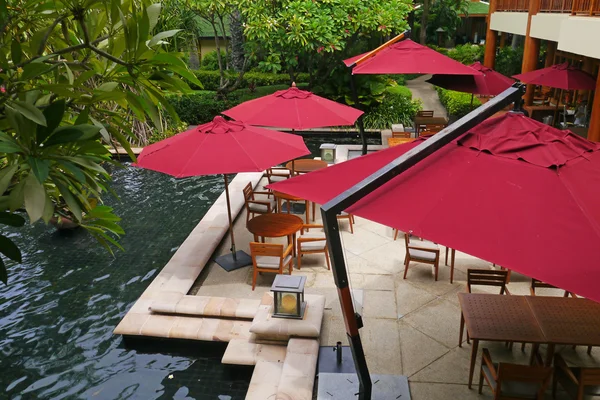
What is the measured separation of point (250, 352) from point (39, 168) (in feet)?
15.7

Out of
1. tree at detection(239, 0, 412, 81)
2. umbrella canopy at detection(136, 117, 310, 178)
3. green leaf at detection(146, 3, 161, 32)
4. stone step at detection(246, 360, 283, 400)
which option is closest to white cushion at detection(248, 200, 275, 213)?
umbrella canopy at detection(136, 117, 310, 178)

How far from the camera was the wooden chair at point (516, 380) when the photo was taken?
483 cm

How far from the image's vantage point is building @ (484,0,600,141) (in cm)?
1195

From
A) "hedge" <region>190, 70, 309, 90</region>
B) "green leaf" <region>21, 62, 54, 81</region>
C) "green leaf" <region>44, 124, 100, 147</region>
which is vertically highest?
"green leaf" <region>21, 62, 54, 81</region>

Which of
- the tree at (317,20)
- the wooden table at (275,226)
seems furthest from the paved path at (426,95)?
the wooden table at (275,226)

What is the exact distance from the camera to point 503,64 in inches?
1097

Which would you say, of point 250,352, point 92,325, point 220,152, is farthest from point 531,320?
point 92,325

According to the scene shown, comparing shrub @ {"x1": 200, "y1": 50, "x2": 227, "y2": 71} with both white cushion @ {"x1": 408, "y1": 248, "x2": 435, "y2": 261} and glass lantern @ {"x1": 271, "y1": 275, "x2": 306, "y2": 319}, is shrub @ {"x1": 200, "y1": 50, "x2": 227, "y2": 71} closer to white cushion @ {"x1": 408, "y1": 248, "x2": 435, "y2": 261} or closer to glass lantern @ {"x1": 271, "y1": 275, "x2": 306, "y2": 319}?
white cushion @ {"x1": 408, "y1": 248, "x2": 435, "y2": 261}

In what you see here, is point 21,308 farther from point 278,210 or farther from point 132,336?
point 278,210

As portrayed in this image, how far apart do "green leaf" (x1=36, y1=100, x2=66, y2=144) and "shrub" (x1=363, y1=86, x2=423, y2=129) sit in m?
17.9

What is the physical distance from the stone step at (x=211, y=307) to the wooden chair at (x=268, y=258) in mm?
684

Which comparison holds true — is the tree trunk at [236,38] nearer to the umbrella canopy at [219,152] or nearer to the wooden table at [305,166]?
the wooden table at [305,166]

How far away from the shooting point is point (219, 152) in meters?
7.77

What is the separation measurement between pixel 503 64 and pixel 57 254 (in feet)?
83.9
